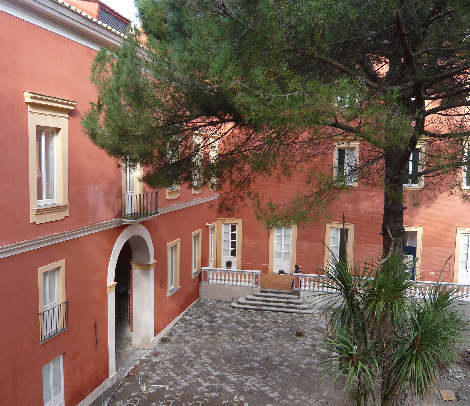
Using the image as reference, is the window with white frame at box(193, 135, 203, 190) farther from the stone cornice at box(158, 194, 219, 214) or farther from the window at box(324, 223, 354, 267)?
the window at box(324, 223, 354, 267)

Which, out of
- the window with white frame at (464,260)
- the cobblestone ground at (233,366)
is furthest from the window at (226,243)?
the window with white frame at (464,260)

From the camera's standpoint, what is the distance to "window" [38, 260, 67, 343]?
8883 mm

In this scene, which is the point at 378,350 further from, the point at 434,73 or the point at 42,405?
the point at 42,405

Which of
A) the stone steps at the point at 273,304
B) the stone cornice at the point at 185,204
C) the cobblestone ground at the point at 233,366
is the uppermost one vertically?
the stone cornice at the point at 185,204

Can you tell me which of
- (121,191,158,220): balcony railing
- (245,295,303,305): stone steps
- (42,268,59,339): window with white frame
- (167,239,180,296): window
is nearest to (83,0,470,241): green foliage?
(121,191,158,220): balcony railing

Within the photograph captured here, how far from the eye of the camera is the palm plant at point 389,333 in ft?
20.9

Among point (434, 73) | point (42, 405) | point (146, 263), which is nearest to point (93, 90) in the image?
point (146, 263)

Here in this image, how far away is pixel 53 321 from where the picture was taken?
925cm

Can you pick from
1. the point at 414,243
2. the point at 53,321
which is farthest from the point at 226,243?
the point at 53,321

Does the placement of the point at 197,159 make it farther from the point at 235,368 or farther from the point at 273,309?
the point at 273,309

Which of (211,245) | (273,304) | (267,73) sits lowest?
(273,304)

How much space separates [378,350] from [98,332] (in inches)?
280

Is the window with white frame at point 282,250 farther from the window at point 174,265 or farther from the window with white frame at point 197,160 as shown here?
the window with white frame at point 197,160

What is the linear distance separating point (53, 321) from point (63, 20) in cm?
631
